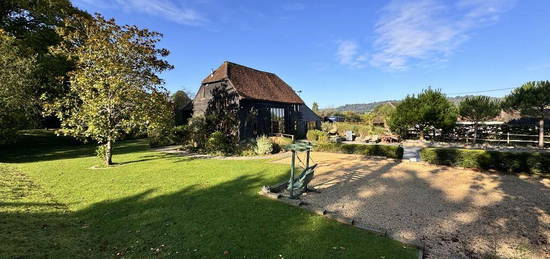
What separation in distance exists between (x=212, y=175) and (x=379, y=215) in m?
6.96

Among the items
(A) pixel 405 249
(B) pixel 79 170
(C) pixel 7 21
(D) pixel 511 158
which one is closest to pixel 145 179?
(B) pixel 79 170

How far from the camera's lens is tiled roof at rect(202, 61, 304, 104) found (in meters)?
23.6

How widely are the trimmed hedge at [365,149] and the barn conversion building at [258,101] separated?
7351mm

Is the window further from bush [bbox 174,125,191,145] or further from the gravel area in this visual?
the gravel area

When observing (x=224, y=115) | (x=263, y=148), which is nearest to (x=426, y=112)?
(x=263, y=148)

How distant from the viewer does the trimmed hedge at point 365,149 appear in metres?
14.8

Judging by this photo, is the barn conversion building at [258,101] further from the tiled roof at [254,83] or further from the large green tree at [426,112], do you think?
the large green tree at [426,112]

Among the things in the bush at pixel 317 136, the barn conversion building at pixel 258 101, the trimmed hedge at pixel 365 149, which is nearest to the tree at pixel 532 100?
the trimmed hedge at pixel 365 149

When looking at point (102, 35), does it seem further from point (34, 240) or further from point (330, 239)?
point (330, 239)

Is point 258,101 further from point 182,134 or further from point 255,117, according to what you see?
point 182,134

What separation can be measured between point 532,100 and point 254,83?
77.6 feet

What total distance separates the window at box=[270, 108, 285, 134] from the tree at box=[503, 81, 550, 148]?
20.1 meters

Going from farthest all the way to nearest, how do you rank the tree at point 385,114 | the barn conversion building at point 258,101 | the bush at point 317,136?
the tree at point 385,114 → the bush at point 317,136 → the barn conversion building at point 258,101

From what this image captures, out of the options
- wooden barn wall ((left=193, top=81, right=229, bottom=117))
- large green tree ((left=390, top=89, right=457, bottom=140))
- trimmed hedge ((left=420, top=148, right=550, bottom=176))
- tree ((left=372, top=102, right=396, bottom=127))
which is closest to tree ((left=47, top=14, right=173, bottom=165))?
wooden barn wall ((left=193, top=81, right=229, bottom=117))
